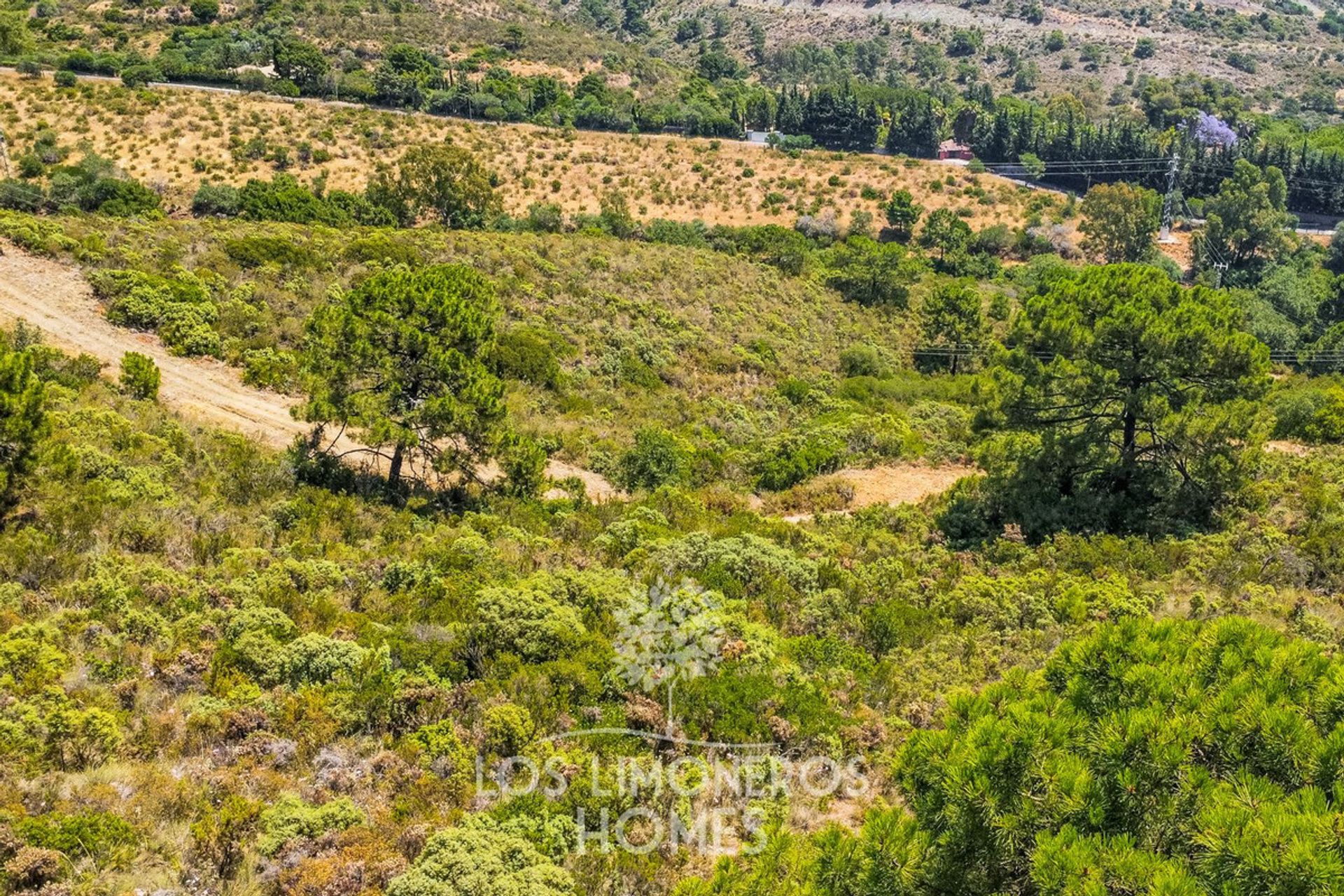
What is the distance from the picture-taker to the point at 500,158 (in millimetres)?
62156

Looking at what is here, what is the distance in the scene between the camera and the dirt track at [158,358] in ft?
71.3

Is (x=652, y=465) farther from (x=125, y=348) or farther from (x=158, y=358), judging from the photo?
(x=125, y=348)

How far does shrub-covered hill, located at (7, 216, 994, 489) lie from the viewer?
1021 inches

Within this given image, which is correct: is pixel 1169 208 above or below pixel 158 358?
below

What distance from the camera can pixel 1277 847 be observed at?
4770 mm

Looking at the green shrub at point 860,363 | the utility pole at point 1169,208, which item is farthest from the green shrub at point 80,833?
the utility pole at point 1169,208

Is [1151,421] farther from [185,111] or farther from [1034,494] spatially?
[185,111]

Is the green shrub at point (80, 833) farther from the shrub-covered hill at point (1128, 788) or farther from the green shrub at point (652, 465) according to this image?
the green shrub at point (652, 465)

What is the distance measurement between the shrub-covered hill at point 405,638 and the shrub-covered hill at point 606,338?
5.32 metres

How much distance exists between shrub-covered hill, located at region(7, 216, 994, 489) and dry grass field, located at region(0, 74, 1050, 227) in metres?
16.1

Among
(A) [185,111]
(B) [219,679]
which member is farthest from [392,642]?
(A) [185,111]

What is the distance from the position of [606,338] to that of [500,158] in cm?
3337

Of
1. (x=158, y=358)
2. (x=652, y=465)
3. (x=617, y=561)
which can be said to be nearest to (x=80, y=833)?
(x=617, y=561)

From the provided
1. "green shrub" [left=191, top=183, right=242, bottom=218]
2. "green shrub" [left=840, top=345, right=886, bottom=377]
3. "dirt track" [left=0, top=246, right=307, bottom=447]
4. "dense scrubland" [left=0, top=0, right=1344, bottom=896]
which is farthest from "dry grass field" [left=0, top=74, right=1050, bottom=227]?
"green shrub" [left=840, top=345, right=886, bottom=377]
